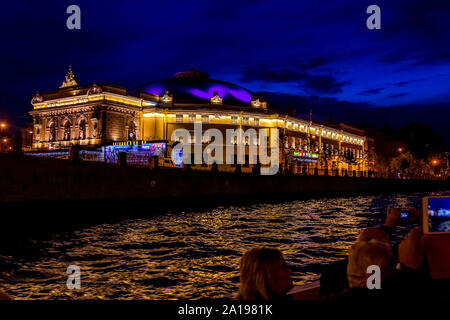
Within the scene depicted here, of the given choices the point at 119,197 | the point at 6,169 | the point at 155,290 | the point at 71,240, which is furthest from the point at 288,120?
the point at 155,290

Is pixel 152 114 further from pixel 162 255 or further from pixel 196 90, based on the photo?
pixel 162 255

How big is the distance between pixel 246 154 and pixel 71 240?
207 ft

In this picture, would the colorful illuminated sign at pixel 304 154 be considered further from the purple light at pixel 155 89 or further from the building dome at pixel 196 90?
the purple light at pixel 155 89

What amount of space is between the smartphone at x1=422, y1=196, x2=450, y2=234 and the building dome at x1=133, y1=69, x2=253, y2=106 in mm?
74468

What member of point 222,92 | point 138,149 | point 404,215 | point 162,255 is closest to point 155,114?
point 138,149

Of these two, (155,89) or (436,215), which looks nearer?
(436,215)

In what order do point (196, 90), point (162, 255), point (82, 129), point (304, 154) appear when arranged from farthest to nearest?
point (304, 154), point (196, 90), point (82, 129), point (162, 255)

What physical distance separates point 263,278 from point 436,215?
1856 mm

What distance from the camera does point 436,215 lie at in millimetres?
3963

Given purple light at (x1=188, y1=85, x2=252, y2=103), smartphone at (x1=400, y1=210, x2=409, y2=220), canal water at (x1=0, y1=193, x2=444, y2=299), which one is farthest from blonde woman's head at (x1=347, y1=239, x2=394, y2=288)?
purple light at (x1=188, y1=85, x2=252, y2=103)

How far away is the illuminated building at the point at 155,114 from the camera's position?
6712 cm

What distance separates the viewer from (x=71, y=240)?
1611 cm

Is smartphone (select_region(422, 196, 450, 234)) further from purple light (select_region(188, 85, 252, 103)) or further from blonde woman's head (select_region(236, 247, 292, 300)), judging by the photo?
purple light (select_region(188, 85, 252, 103))
